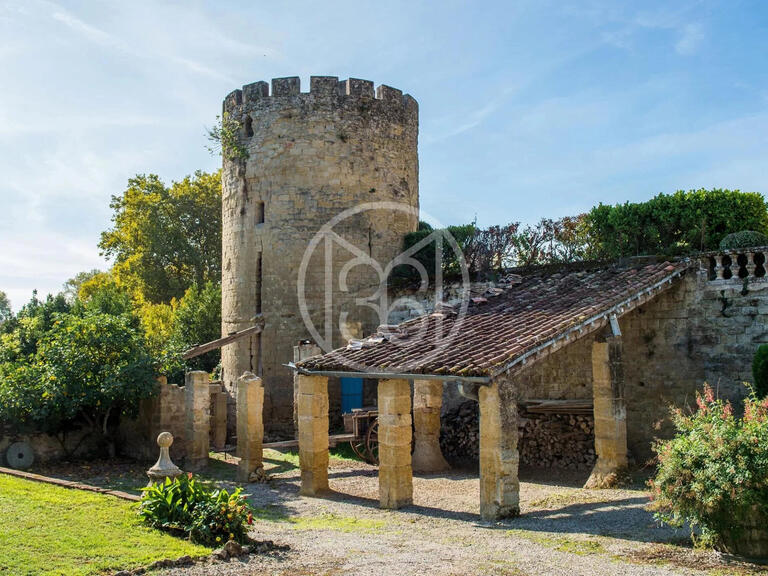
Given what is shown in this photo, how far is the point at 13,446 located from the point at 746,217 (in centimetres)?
1582

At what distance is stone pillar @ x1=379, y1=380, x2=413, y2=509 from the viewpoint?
37.2 ft

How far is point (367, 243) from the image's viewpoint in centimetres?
1895

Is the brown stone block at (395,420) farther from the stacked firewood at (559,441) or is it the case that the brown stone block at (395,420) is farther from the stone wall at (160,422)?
the stone wall at (160,422)

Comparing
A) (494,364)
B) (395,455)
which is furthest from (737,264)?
(395,455)

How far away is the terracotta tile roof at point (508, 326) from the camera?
10578mm

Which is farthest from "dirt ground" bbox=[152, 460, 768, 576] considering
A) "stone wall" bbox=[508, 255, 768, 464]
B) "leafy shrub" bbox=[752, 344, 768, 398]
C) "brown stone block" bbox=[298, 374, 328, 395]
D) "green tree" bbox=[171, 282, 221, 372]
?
"green tree" bbox=[171, 282, 221, 372]

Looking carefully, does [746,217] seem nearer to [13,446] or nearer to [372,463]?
[372,463]

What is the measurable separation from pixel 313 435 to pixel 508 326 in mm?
3952

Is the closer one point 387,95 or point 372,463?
point 372,463

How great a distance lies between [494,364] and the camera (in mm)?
9898

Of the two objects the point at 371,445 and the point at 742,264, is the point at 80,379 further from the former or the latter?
the point at 742,264

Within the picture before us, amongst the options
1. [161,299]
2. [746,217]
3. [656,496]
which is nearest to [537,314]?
[656,496]

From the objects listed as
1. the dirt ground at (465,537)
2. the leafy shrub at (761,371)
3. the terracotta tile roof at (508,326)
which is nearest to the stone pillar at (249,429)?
the dirt ground at (465,537)

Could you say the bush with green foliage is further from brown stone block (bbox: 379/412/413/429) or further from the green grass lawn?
the green grass lawn
